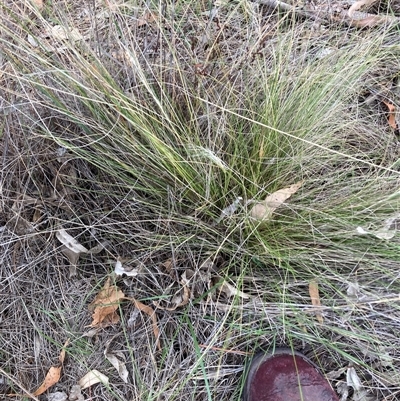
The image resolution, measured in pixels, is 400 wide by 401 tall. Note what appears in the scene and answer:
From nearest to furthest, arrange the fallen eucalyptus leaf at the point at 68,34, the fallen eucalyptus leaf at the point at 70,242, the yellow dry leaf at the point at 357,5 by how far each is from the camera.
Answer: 1. the fallen eucalyptus leaf at the point at 68,34
2. the fallen eucalyptus leaf at the point at 70,242
3. the yellow dry leaf at the point at 357,5

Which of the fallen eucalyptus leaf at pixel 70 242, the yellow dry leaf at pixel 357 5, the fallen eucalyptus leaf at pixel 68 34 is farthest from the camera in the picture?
the yellow dry leaf at pixel 357 5

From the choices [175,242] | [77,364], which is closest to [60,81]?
[175,242]

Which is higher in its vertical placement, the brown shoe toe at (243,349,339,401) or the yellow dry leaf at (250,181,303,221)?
the yellow dry leaf at (250,181,303,221)

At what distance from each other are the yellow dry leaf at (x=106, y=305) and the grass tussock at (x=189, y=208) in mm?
28

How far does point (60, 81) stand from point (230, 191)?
0.54 metres

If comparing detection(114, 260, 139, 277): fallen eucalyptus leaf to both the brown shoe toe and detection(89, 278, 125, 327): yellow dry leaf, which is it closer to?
detection(89, 278, 125, 327): yellow dry leaf

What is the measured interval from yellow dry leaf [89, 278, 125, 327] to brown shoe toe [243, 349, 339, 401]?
1.31 feet

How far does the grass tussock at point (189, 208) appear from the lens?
3.76ft

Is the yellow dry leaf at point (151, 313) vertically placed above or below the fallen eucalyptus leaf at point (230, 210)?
below

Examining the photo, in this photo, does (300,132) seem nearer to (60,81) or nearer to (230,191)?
(230,191)

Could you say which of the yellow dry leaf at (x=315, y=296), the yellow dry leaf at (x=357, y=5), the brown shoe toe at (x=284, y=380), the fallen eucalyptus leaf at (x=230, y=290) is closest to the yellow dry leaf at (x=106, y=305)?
the fallen eucalyptus leaf at (x=230, y=290)

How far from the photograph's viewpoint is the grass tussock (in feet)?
3.76

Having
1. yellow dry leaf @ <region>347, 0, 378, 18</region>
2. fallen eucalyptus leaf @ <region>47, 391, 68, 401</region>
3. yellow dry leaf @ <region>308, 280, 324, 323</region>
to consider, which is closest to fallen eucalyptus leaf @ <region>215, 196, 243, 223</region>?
yellow dry leaf @ <region>308, 280, 324, 323</region>

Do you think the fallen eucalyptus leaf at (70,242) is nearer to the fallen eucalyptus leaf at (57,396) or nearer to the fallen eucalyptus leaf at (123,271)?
the fallen eucalyptus leaf at (123,271)
